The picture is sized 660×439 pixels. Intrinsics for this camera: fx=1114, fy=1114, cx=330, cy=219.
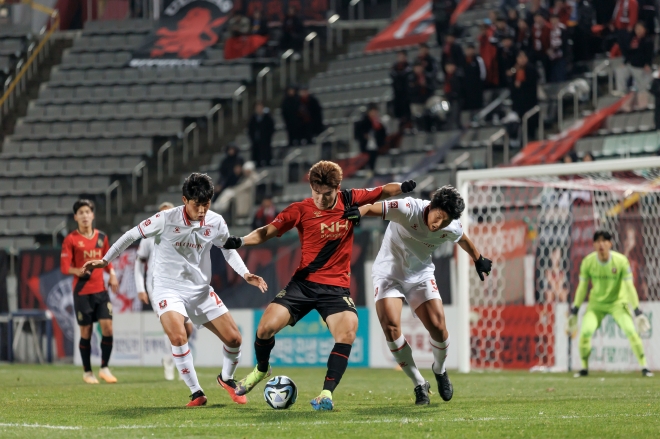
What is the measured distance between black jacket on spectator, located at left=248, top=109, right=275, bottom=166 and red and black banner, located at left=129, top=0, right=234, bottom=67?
5.41 meters

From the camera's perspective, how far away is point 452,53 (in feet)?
76.6

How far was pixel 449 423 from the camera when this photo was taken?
25.9ft

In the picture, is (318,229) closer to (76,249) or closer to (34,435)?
(34,435)

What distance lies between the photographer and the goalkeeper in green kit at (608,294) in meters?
15.2

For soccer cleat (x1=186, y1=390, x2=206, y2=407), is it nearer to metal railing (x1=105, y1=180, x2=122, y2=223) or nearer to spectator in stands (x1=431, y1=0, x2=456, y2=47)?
metal railing (x1=105, y1=180, x2=122, y2=223)

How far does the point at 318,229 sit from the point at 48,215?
1861 centimetres

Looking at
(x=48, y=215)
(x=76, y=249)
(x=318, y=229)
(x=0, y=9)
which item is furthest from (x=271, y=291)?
(x=0, y=9)

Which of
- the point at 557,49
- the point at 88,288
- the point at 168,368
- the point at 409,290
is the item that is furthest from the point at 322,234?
the point at 557,49

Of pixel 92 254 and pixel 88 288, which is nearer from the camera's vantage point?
pixel 92 254

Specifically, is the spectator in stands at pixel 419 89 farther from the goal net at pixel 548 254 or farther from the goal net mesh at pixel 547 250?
the goal net mesh at pixel 547 250

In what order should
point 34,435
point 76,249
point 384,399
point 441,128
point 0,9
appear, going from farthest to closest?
point 0,9
point 441,128
point 76,249
point 384,399
point 34,435

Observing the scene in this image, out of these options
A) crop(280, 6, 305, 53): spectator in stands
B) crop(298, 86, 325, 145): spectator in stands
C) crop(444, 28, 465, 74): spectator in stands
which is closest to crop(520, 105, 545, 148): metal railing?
crop(444, 28, 465, 74): spectator in stands

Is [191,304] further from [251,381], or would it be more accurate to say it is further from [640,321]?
[640,321]

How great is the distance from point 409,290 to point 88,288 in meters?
5.74
